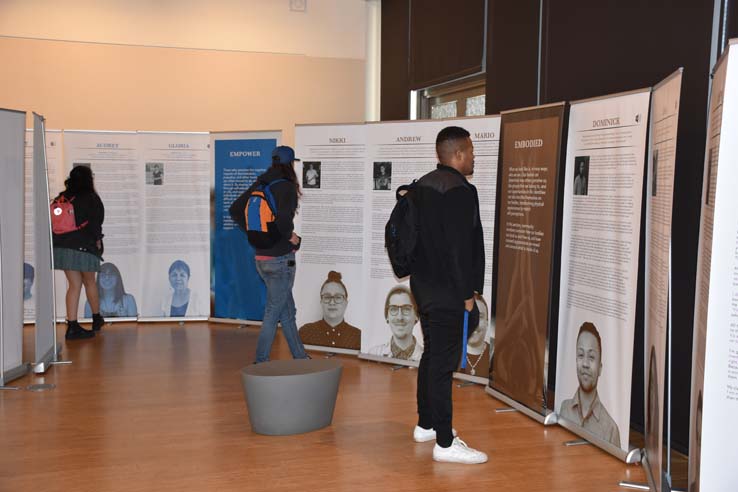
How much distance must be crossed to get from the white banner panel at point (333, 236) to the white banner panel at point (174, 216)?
1861 mm

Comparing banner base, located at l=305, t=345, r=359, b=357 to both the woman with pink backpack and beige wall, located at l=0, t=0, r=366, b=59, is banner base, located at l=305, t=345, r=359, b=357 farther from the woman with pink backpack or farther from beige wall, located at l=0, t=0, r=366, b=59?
beige wall, located at l=0, t=0, r=366, b=59

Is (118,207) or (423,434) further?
(118,207)

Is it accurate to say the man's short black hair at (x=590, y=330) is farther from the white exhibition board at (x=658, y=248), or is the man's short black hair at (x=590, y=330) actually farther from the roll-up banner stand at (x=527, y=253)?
the white exhibition board at (x=658, y=248)

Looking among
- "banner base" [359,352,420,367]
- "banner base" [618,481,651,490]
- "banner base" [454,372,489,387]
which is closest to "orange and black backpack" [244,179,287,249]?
A: "banner base" [359,352,420,367]

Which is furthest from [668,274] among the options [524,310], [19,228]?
[19,228]

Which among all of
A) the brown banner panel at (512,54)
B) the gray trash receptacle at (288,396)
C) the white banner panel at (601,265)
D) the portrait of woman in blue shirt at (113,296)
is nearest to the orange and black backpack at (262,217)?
the gray trash receptacle at (288,396)

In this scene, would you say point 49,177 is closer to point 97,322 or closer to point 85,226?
point 85,226

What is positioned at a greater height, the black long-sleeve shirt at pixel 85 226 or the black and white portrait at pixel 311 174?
the black and white portrait at pixel 311 174

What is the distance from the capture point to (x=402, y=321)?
602 centimetres

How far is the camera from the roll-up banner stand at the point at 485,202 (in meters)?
5.40

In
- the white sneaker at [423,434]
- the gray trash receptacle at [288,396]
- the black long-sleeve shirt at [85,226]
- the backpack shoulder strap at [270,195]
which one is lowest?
the white sneaker at [423,434]

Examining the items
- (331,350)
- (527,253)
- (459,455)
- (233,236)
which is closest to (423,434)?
(459,455)

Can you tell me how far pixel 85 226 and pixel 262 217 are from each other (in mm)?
2546

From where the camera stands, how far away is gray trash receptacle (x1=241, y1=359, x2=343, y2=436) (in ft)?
13.9
